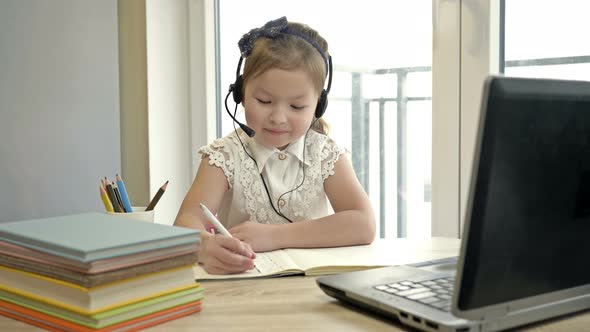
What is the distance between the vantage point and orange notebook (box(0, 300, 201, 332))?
62 cm

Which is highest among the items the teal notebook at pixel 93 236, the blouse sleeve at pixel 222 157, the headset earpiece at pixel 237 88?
the headset earpiece at pixel 237 88

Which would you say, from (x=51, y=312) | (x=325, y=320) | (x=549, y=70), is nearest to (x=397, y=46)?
(x=549, y=70)

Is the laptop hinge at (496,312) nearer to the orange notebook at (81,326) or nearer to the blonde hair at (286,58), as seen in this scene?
the orange notebook at (81,326)

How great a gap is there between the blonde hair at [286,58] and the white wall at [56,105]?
0.68m

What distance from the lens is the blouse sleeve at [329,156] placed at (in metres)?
1.43

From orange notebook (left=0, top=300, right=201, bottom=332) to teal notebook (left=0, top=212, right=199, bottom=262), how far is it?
2.7 inches

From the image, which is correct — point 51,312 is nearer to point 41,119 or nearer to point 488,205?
point 488,205

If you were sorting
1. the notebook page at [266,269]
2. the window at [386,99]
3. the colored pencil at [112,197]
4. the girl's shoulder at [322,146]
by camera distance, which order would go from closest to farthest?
the notebook page at [266,269] → the colored pencil at [112,197] → the girl's shoulder at [322,146] → the window at [386,99]

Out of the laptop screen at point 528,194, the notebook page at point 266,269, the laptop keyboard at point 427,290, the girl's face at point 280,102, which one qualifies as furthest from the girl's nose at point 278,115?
the laptop screen at point 528,194

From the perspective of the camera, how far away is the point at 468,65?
145 cm

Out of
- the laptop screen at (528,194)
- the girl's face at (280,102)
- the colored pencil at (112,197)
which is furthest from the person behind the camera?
the colored pencil at (112,197)

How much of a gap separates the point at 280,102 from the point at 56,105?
31.2 inches

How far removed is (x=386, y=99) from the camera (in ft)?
5.41

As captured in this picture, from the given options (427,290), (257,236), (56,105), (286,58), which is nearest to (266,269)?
(257,236)
